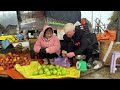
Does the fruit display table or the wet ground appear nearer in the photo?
the fruit display table

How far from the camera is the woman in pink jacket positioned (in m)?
5.28

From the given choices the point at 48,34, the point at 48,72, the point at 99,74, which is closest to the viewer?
Result: the point at 48,72

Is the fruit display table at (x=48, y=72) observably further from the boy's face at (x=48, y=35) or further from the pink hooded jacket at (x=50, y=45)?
the boy's face at (x=48, y=35)

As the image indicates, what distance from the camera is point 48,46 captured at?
17.6 feet

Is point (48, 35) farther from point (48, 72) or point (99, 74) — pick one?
point (99, 74)

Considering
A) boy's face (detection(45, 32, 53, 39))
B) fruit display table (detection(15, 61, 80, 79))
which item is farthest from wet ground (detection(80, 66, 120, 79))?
boy's face (detection(45, 32, 53, 39))

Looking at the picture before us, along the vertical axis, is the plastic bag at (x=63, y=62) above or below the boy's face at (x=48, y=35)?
below

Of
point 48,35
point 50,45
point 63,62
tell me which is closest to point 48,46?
point 50,45

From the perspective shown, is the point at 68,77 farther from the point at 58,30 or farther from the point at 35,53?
the point at 58,30

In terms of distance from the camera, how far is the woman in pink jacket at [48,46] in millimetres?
5277

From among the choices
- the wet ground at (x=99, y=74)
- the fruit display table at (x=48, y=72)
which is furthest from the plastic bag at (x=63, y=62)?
the wet ground at (x=99, y=74)

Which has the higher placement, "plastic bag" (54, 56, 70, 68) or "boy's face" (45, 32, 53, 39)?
"boy's face" (45, 32, 53, 39)

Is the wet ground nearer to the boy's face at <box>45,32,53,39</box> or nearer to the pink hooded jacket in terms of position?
the pink hooded jacket
